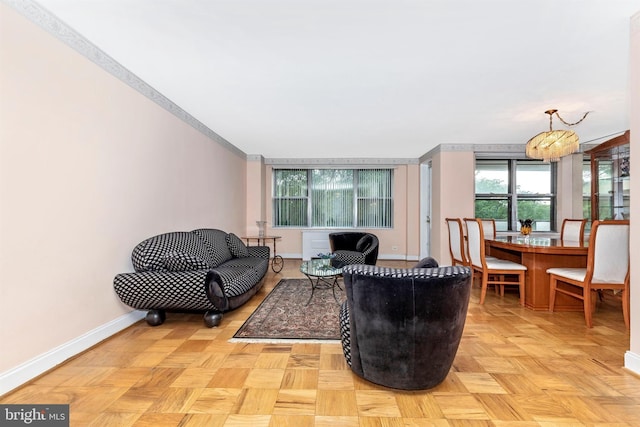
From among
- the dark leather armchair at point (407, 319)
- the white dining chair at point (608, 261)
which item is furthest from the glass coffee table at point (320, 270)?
the white dining chair at point (608, 261)

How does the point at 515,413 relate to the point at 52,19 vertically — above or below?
below

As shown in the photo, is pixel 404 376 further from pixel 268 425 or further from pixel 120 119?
pixel 120 119

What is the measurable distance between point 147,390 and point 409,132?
4502mm

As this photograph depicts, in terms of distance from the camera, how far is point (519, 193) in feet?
19.7

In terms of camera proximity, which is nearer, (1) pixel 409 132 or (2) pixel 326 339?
(2) pixel 326 339

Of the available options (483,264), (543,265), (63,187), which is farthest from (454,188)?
(63,187)

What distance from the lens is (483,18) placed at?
2.01 meters

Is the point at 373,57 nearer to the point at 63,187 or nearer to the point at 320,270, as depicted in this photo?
the point at 320,270

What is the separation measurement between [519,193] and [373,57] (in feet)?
16.6

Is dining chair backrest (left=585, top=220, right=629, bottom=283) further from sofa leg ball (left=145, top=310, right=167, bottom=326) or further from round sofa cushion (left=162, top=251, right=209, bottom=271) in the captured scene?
sofa leg ball (left=145, top=310, right=167, bottom=326)

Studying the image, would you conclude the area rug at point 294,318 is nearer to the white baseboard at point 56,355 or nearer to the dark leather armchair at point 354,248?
the dark leather armchair at point 354,248

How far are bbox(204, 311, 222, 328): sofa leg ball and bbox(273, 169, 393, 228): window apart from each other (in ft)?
14.4

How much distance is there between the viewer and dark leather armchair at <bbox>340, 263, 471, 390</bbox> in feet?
5.26

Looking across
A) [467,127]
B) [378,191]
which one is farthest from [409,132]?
[378,191]
